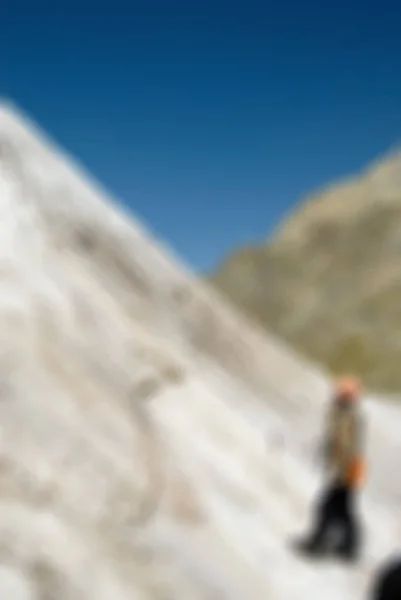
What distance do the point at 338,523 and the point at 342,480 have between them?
1.60ft

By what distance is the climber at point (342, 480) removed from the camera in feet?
39.0

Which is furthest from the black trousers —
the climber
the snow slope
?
the snow slope

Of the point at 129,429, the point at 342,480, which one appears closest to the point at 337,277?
the point at 342,480

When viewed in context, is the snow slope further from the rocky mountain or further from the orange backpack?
the rocky mountain

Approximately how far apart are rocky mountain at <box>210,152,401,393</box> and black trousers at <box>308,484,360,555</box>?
4263 centimetres

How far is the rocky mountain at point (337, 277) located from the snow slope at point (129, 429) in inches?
1533

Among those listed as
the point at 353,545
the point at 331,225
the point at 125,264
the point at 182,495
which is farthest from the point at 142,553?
the point at 331,225

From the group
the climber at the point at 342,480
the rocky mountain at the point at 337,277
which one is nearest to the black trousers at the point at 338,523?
the climber at the point at 342,480

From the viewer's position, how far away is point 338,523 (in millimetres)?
12008

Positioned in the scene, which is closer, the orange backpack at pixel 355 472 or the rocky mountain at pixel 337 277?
the orange backpack at pixel 355 472

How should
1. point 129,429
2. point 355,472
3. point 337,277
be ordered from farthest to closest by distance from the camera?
1. point 337,277
2. point 355,472
3. point 129,429

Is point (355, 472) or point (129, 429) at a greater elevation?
point (355, 472)

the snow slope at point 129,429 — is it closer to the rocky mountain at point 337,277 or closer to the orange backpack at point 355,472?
the orange backpack at point 355,472

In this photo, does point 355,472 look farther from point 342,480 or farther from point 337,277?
point 337,277
